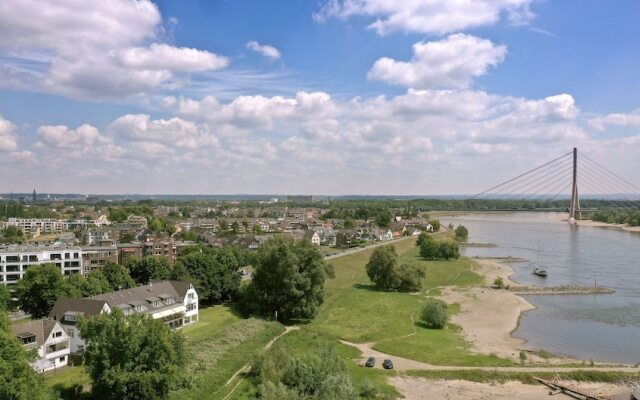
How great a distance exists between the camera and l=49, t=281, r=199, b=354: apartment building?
1382 inches

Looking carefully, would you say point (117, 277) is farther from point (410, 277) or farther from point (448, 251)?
point (448, 251)

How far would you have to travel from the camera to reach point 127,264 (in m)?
56.2

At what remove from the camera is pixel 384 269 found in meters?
62.4

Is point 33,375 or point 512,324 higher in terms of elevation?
point 33,375

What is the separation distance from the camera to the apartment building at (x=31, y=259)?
56562 mm

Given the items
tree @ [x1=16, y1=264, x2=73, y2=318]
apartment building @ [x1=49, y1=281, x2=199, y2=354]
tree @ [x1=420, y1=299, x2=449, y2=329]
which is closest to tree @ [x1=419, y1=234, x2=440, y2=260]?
tree @ [x1=420, y1=299, x2=449, y2=329]

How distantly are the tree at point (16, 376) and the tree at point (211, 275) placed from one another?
85.6ft

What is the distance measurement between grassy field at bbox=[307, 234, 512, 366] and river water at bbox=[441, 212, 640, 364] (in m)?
7.38

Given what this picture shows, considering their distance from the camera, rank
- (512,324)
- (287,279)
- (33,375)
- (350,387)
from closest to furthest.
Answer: (33,375), (350,387), (287,279), (512,324)

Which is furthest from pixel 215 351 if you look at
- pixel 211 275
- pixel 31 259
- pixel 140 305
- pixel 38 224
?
pixel 38 224

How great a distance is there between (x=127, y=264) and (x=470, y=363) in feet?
126

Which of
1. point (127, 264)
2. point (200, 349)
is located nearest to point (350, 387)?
point (200, 349)

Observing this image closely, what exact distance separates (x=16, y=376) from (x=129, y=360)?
5.45 m

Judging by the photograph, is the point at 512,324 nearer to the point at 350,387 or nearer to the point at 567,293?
the point at 567,293
